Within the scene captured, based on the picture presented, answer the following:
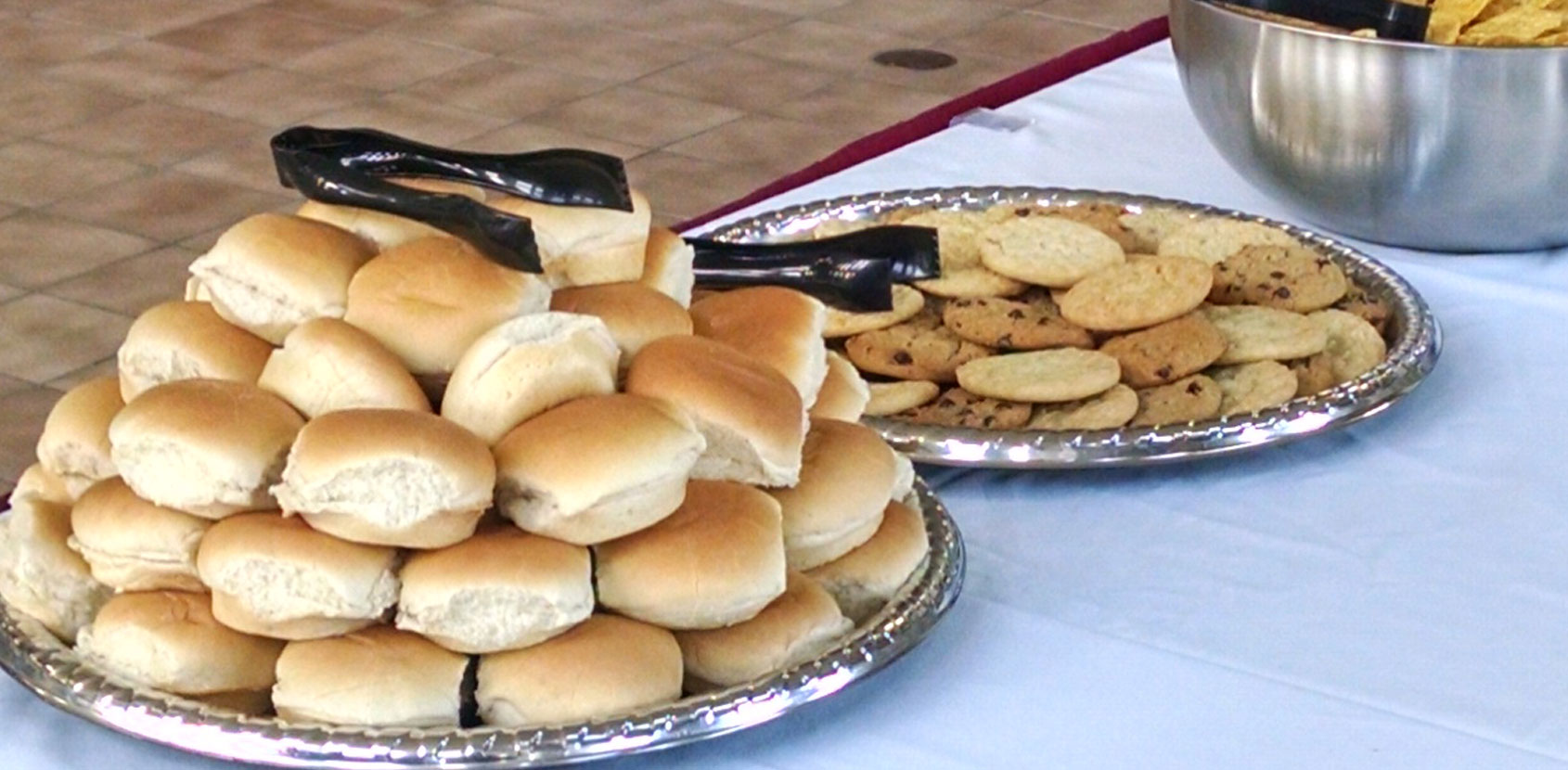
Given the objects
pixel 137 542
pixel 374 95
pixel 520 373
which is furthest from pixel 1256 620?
pixel 374 95

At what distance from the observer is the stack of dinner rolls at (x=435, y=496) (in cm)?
67

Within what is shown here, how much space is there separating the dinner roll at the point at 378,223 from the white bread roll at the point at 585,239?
25mm

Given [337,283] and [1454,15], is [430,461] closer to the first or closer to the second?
[337,283]

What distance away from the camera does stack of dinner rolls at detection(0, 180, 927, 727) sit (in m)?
0.67

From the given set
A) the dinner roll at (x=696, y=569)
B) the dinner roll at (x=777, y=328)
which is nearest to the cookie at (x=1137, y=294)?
the dinner roll at (x=777, y=328)

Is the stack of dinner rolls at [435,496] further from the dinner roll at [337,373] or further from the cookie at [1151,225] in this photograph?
the cookie at [1151,225]

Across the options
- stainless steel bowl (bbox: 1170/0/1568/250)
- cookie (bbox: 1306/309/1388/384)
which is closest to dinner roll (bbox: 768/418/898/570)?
cookie (bbox: 1306/309/1388/384)

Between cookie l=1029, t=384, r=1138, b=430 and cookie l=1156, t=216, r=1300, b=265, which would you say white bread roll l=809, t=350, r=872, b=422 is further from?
cookie l=1156, t=216, r=1300, b=265

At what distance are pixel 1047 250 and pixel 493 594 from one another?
48 centimetres

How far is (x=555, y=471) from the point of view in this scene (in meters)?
0.67

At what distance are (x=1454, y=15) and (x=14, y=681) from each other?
81cm

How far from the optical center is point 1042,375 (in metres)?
0.95

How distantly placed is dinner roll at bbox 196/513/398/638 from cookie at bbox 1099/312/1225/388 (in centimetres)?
41

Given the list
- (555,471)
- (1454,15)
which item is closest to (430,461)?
(555,471)
